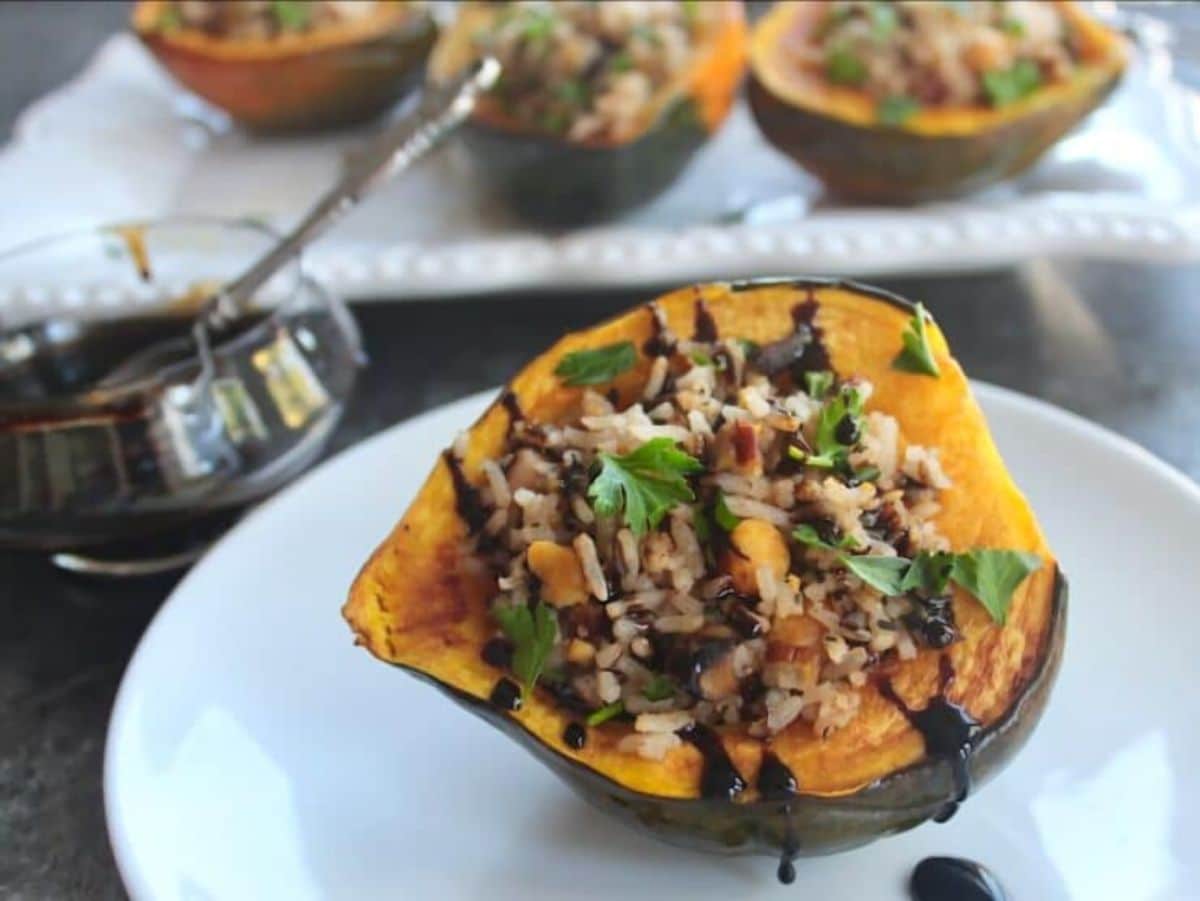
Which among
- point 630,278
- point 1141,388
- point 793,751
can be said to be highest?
point 793,751

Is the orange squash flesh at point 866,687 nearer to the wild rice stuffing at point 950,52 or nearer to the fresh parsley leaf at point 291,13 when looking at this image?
the wild rice stuffing at point 950,52

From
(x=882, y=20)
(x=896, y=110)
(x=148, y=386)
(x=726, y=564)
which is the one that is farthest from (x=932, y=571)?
(x=882, y=20)

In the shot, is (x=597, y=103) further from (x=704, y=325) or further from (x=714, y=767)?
(x=714, y=767)

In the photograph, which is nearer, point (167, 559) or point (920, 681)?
point (920, 681)

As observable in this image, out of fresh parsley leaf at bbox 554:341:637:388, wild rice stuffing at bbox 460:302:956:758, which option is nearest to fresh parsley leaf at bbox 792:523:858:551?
wild rice stuffing at bbox 460:302:956:758

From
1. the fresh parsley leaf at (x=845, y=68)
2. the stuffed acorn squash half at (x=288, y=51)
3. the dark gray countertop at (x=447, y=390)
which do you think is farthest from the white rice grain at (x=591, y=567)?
the stuffed acorn squash half at (x=288, y=51)

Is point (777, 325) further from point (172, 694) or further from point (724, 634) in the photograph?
point (172, 694)

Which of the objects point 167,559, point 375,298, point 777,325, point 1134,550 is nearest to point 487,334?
point 375,298
